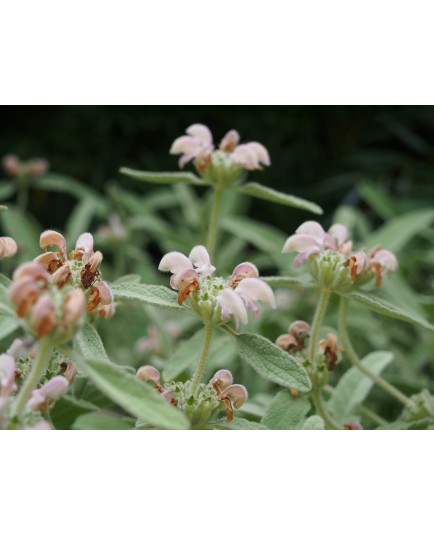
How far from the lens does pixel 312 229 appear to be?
1.92 ft

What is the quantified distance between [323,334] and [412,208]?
0.74m

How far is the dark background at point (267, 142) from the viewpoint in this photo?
1847mm

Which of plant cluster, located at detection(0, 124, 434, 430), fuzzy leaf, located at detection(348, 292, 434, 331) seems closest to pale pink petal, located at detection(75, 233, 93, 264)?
plant cluster, located at detection(0, 124, 434, 430)

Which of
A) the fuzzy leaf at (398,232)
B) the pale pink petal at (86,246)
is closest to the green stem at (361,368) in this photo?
the pale pink petal at (86,246)

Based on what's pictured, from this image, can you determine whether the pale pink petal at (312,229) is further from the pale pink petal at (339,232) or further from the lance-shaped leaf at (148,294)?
the lance-shaped leaf at (148,294)

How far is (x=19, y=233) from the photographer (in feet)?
3.75

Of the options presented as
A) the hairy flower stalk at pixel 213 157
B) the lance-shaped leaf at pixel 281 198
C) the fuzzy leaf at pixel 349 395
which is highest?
the hairy flower stalk at pixel 213 157

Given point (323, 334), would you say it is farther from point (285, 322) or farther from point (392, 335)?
point (392, 335)

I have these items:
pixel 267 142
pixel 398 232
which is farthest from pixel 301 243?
pixel 267 142

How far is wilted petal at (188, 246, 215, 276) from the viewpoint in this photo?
51 cm

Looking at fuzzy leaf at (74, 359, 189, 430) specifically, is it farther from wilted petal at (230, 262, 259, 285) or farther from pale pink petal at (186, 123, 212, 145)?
pale pink petal at (186, 123, 212, 145)

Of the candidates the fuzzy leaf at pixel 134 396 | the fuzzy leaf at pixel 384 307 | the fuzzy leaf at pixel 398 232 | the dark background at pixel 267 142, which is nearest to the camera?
the fuzzy leaf at pixel 134 396

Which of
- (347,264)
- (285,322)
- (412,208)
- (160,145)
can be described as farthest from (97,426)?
(160,145)

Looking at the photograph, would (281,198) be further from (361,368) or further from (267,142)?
(267,142)
